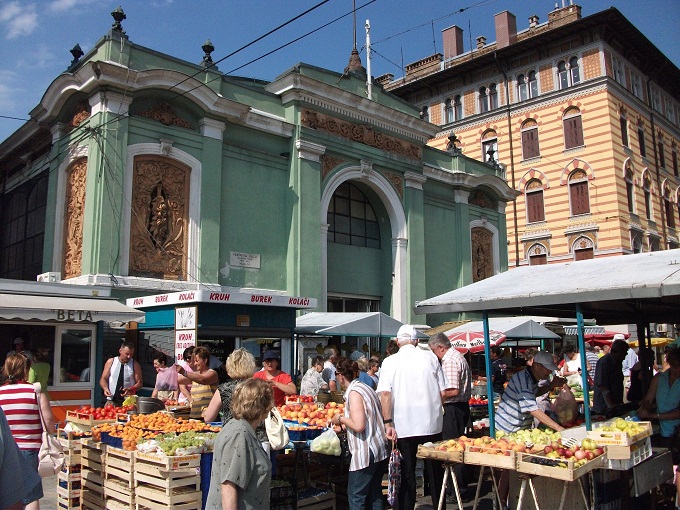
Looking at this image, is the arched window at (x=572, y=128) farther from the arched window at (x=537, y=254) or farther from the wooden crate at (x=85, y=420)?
the wooden crate at (x=85, y=420)

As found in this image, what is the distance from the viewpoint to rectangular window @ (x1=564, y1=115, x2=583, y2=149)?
3084 centimetres

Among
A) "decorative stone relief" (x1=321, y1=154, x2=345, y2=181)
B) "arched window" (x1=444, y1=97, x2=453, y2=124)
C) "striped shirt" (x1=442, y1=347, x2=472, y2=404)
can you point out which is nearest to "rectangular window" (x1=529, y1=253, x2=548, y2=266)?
"arched window" (x1=444, y1=97, x2=453, y2=124)

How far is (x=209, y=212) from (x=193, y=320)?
16.8 ft

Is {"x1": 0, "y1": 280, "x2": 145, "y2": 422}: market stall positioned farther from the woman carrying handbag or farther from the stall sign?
the woman carrying handbag

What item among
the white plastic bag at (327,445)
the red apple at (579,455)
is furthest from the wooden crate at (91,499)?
the red apple at (579,455)

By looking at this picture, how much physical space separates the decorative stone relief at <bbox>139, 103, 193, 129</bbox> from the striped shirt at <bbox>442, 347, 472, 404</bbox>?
11.6m


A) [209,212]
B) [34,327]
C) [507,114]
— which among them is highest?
[507,114]

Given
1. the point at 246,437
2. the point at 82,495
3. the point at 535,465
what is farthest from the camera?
the point at 82,495

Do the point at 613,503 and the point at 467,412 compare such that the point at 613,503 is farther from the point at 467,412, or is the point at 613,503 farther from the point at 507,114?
the point at 507,114

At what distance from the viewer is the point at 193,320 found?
1228 centimetres

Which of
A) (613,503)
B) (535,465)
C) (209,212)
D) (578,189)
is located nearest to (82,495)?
(535,465)

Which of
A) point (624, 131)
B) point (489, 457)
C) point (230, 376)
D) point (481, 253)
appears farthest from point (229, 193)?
point (624, 131)

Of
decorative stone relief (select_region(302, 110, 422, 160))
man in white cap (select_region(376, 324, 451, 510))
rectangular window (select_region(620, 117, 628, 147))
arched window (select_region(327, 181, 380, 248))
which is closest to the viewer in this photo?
man in white cap (select_region(376, 324, 451, 510))

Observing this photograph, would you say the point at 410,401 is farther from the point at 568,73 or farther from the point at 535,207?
the point at 568,73
